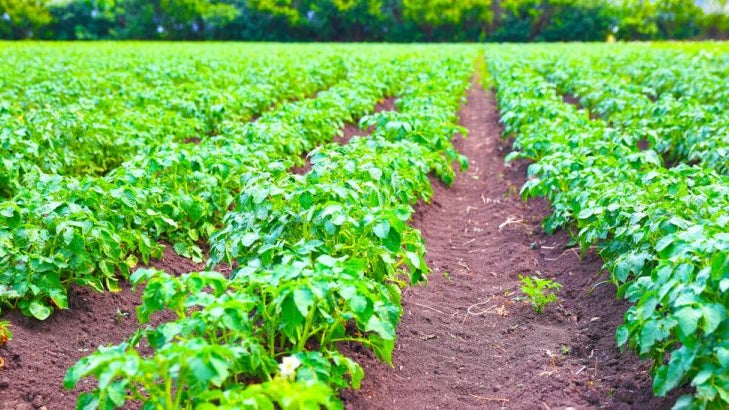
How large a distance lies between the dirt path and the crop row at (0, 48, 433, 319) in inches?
80.6

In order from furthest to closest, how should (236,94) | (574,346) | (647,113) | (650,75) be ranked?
1. (650,75)
2. (236,94)
3. (647,113)
4. (574,346)

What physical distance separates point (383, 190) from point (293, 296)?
214 cm

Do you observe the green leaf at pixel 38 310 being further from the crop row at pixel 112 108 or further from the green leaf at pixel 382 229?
the green leaf at pixel 382 229

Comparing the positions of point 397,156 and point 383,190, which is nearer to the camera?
point 383,190

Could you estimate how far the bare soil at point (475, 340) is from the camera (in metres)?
3.84

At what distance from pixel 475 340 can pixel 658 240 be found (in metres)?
1.44

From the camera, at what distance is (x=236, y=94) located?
430 inches

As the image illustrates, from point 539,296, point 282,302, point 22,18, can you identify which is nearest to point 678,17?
point 22,18

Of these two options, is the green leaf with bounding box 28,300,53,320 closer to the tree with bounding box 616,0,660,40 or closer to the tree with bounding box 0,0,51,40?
the tree with bounding box 0,0,51,40

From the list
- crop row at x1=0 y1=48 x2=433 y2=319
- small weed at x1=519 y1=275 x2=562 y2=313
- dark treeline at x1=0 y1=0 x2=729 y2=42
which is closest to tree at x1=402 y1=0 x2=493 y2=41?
dark treeline at x1=0 y1=0 x2=729 y2=42

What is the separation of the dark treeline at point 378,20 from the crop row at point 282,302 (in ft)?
156

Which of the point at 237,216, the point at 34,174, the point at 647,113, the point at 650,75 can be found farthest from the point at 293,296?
the point at 650,75

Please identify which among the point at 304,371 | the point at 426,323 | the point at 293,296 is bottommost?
the point at 426,323

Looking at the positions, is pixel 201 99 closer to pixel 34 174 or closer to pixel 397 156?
pixel 34 174
